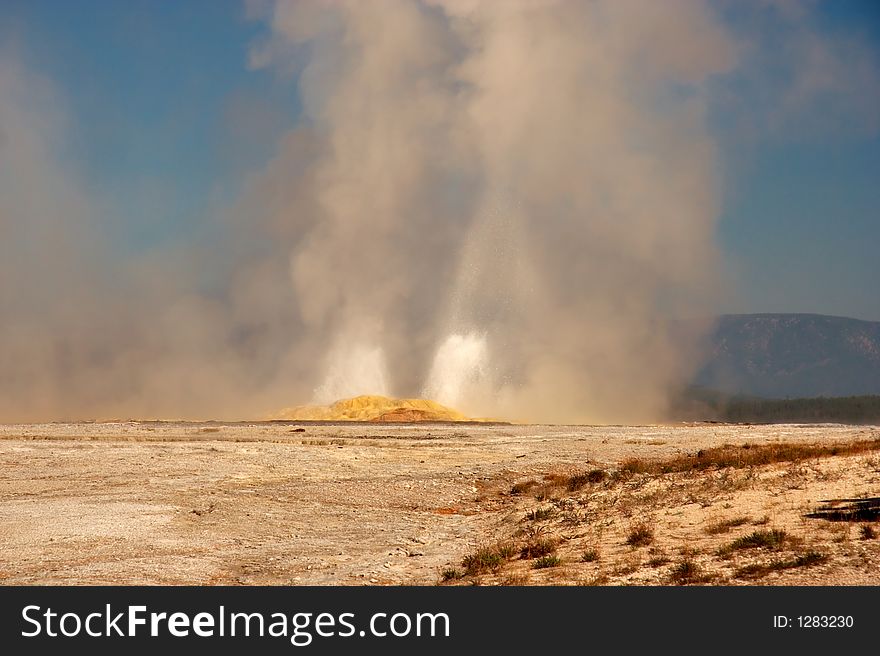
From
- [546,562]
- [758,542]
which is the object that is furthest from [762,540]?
[546,562]

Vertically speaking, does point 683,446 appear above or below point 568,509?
above

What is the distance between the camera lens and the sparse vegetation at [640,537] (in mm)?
14852

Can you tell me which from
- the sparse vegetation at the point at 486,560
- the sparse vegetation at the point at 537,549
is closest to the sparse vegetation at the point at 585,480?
the sparse vegetation at the point at 537,549

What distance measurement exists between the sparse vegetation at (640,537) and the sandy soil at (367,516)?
0.46 ft

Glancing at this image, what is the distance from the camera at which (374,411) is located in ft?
229

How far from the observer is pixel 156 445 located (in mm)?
39031

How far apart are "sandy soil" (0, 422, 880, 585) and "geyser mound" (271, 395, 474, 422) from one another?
31.2 meters

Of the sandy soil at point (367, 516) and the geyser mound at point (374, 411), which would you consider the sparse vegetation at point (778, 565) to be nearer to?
the sandy soil at point (367, 516)

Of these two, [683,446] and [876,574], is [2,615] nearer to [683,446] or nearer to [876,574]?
[876,574]

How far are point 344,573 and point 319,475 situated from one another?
48.3 ft

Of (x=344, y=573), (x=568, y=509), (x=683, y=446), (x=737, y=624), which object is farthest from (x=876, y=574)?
(x=683, y=446)

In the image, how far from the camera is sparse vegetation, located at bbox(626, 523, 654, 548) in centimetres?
1485

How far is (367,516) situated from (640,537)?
7.94 meters

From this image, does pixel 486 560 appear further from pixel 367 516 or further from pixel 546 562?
pixel 367 516
